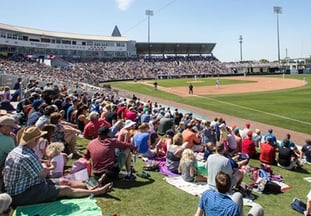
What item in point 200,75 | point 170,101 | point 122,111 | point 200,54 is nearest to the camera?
point 122,111

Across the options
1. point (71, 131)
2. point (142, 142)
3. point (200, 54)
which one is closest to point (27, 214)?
point (71, 131)

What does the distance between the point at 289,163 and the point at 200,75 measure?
7693 cm

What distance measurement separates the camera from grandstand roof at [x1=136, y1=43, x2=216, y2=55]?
101m

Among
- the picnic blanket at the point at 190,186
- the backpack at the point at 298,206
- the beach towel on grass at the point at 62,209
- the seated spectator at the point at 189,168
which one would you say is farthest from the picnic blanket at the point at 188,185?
the beach towel on grass at the point at 62,209

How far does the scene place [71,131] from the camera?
32.3ft

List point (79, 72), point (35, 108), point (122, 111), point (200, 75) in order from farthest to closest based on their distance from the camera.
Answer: point (200, 75) < point (79, 72) < point (122, 111) < point (35, 108)

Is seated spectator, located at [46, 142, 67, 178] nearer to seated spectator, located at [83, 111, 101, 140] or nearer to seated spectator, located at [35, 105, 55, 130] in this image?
seated spectator, located at [35, 105, 55, 130]

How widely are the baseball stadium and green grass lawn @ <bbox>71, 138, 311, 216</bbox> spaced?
0.07 ft

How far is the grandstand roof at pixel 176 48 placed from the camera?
101 meters

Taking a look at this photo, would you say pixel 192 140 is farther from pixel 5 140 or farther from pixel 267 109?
pixel 267 109

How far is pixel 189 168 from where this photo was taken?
878cm

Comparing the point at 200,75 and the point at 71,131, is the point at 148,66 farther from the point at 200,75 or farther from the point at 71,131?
the point at 71,131

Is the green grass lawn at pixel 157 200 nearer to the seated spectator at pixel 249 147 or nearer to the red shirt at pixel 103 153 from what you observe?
the red shirt at pixel 103 153

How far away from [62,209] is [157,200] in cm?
Result: 209
